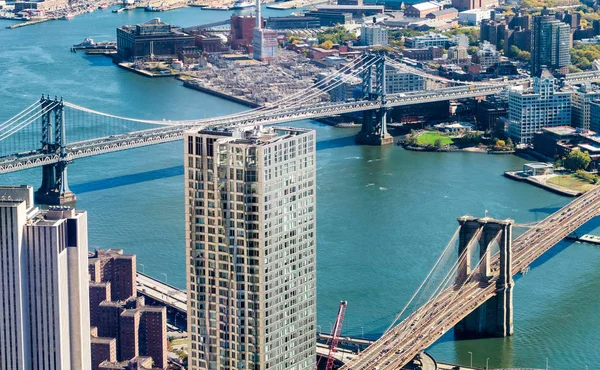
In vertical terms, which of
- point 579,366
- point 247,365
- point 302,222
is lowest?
point 579,366

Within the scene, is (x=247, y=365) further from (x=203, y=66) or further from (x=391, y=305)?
(x=203, y=66)

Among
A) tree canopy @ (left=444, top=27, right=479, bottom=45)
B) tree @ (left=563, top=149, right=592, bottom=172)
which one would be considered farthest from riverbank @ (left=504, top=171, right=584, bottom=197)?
tree canopy @ (left=444, top=27, right=479, bottom=45)

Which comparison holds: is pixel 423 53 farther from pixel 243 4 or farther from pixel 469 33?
pixel 243 4

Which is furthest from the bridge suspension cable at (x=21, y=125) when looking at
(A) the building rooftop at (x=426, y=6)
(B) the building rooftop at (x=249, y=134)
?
(A) the building rooftop at (x=426, y=6)

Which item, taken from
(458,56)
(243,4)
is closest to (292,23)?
(243,4)

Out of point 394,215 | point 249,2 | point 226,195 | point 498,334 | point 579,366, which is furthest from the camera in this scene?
point 249,2

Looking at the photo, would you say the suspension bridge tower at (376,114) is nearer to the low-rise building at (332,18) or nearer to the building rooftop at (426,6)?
the low-rise building at (332,18)

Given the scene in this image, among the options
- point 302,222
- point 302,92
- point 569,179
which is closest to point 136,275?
point 302,222
